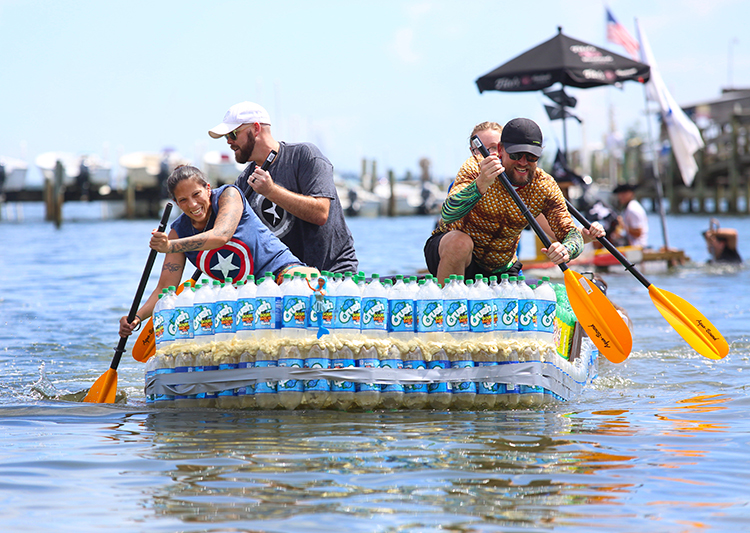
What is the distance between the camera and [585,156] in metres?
62.7

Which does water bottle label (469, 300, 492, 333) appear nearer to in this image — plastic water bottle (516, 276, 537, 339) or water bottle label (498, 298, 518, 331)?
water bottle label (498, 298, 518, 331)

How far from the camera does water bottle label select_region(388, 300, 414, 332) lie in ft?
17.5

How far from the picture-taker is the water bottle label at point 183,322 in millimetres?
5398

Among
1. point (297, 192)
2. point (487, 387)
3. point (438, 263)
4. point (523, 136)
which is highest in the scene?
point (523, 136)

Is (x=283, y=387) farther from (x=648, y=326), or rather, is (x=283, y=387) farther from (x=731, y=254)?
(x=731, y=254)

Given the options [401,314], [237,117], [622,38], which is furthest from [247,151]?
[622,38]

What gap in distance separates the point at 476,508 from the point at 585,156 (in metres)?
61.4

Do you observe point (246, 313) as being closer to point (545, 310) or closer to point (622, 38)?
point (545, 310)

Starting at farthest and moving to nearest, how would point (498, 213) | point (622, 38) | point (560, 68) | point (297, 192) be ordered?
point (622, 38)
point (560, 68)
point (297, 192)
point (498, 213)

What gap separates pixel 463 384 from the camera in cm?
535

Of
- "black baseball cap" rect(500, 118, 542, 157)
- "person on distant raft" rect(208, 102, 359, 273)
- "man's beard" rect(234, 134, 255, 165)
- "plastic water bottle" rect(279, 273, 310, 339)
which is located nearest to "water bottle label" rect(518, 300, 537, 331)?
"black baseball cap" rect(500, 118, 542, 157)

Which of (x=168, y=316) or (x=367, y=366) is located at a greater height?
(x=168, y=316)

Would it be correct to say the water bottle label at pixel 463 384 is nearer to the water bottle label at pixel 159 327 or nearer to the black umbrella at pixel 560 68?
the water bottle label at pixel 159 327

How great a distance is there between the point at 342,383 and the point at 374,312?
458 mm
